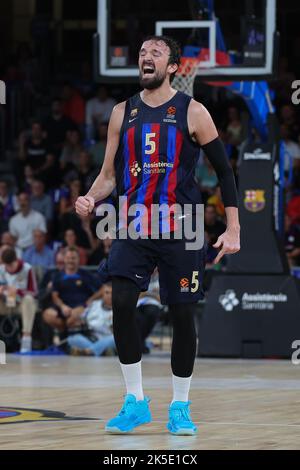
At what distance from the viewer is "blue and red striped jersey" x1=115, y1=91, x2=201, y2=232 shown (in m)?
7.41

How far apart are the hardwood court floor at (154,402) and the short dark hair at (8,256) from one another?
1962 mm

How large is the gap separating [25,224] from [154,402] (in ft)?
35.5

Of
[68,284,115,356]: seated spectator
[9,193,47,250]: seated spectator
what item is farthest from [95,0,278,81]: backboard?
[9,193,47,250]: seated spectator

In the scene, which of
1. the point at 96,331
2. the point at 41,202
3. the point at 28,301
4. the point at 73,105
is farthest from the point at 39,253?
the point at 73,105

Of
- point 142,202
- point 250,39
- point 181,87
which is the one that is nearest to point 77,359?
point 181,87

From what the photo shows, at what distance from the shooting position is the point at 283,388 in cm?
1062

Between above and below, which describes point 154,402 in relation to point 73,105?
below

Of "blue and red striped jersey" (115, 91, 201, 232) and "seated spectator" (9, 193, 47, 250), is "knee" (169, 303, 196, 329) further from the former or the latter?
"seated spectator" (9, 193, 47, 250)

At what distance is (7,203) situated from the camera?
2086cm

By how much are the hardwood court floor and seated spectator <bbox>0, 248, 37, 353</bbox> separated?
1464 millimetres

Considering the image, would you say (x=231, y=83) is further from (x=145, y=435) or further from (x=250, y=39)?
(x=145, y=435)

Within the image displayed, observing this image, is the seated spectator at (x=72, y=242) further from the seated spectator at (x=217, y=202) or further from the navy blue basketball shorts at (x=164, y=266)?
the navy blue basketball shorts at (x=164, y=266)

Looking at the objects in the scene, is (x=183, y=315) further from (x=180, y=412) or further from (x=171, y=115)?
(x=171, y=115)

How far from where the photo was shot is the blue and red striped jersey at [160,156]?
24.3 feet
